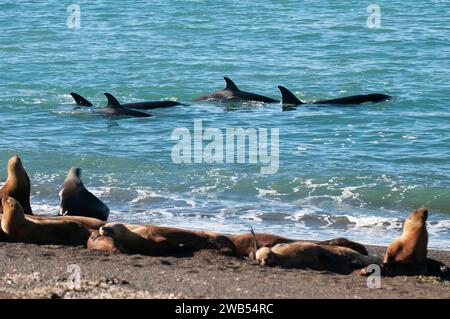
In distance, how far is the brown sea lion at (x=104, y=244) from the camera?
971 cm

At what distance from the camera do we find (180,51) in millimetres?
26234

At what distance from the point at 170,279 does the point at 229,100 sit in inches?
438

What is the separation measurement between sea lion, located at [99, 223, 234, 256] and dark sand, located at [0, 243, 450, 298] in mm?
154

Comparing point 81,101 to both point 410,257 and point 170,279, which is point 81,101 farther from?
point 170,279

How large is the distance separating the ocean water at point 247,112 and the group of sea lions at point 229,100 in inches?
10.3

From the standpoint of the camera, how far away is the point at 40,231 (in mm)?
10109

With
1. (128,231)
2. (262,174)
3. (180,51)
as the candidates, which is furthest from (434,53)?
(128,231)

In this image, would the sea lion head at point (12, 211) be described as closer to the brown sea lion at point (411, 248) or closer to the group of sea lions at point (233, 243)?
the group of sea lions at point (233, 243)

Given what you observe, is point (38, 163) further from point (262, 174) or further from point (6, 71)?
point (6, 71)

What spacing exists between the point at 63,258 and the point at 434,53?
53.8ft

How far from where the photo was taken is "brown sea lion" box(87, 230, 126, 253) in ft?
31.9

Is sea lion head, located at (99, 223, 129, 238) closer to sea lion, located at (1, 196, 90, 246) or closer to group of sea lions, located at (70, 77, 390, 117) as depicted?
sea lion, located at (1, 196, 90, 246)

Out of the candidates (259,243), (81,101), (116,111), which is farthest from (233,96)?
(259,243)

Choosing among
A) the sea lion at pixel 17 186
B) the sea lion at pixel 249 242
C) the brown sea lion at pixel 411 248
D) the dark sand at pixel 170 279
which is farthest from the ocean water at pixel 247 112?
the dark sand at pixel 170 279
